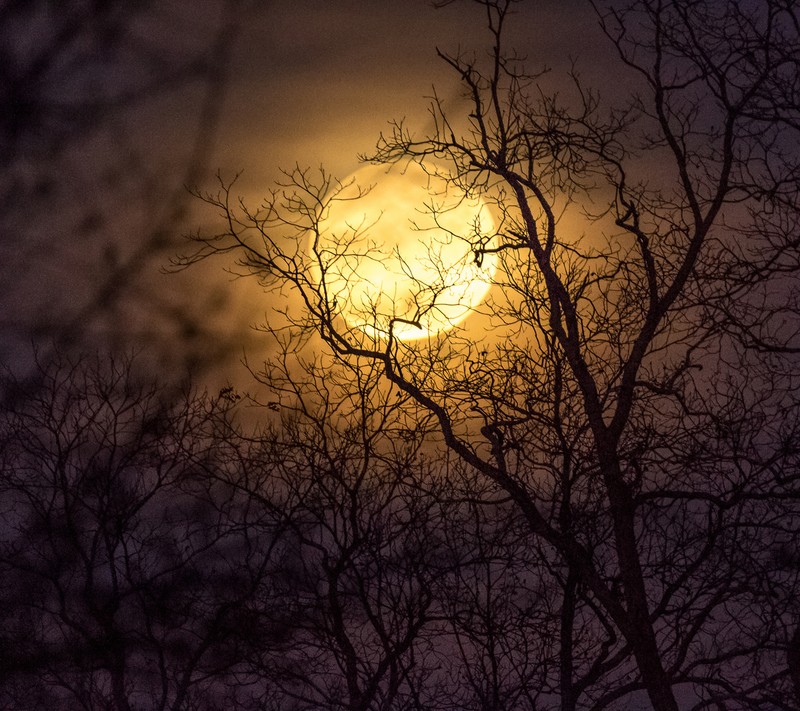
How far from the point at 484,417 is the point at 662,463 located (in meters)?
1.97

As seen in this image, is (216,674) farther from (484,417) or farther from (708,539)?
(708,539)

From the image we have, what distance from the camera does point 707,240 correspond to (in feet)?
31.7

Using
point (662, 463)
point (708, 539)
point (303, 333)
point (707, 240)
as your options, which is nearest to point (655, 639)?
point (708, 539)

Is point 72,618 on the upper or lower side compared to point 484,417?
lower

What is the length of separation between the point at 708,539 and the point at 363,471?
A: 398cm

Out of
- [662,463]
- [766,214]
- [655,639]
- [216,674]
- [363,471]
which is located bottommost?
[655,639]

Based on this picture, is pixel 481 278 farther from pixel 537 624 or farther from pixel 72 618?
pixel 72 618

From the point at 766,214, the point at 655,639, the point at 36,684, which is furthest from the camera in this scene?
the point at 655,639

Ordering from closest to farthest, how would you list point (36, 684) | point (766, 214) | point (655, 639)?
point (36, 684), point (766, 214), point (655, 639)

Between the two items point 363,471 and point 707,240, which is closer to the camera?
point 707,240

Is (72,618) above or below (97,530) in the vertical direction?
below

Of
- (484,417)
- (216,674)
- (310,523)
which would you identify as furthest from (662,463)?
(216,674)

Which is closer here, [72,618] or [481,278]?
[72,618]

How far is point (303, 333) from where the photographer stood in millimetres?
10297
